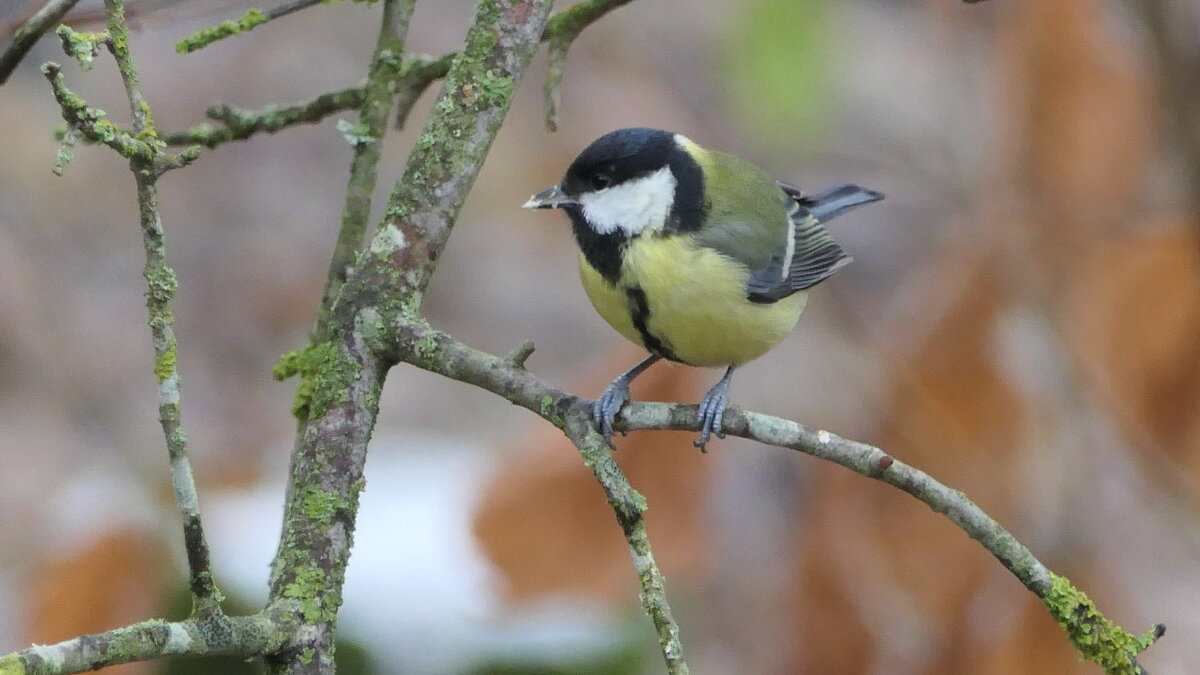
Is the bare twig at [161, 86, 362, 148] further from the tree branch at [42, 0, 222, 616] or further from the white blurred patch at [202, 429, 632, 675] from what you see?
the white blurred patch at [202, 429, 632, 675]

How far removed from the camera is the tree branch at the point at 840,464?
108 cm

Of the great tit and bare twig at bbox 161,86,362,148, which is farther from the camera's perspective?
the great tit

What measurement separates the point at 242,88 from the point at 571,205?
9.59 ft

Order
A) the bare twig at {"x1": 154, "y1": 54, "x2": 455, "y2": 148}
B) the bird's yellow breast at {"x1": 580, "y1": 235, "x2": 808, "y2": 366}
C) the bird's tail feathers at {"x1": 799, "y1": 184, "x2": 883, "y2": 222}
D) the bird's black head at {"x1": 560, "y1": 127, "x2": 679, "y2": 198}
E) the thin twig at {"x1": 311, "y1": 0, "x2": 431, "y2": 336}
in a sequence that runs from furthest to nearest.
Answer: the bird's tail feathers at {"x1": 799, "y1": 184, "x2": 883, "y2": 222}
the bird's black head at {"x1": 560, "y1": 127, "x2": 679, "y2": 198}
the bird's yellow breast at {"x1": 580, "y1": 235, "x2": 808, "y2": 366}
the bare twig at {"x1": 154, "y1": 54, "x2": 455, "y2": 148}
the thin twig at {"x1": 311, "y1": 0, "x2": 431, "y2": 336}

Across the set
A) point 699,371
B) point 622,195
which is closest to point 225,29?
point 622,195

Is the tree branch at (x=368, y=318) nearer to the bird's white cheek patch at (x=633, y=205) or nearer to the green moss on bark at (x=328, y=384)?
the green moss on bark at (x=328, y=384)

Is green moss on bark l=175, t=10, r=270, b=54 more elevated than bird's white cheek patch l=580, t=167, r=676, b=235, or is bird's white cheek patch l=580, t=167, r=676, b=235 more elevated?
green moss on bark l=175, t=10, r=270, b=54

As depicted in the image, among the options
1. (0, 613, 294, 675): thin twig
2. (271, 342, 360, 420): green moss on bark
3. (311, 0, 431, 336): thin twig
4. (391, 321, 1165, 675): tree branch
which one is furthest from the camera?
(311, 0, 431, 336): thin twig

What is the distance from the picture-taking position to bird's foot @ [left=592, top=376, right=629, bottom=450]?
3.85 ft

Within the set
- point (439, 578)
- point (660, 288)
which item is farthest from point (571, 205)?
point (439, 578)

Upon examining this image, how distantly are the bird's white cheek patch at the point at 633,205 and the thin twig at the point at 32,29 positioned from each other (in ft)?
2.64

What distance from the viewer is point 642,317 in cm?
172

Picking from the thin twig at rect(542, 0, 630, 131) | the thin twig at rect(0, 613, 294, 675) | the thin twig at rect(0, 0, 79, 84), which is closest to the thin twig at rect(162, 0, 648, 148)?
the thin twig at rect(542, 0, 630, 131)

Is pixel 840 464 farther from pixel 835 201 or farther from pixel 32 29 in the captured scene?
pixel 835 201
